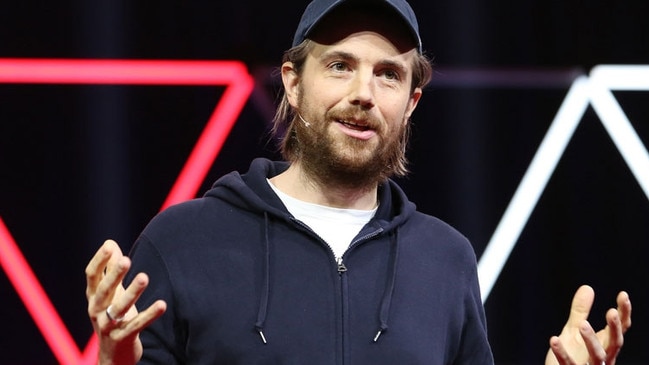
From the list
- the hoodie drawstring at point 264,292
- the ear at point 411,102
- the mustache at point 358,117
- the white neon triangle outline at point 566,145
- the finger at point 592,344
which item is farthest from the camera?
the white neon triangle outline at point 566,145

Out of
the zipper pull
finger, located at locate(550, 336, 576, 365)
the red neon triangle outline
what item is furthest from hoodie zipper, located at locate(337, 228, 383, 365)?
the red neon triangle outline

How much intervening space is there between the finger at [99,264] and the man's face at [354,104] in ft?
1.67

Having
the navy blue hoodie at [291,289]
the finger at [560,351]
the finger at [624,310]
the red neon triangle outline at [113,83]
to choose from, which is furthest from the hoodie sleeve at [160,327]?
the red neon triangle outline at [113,83]

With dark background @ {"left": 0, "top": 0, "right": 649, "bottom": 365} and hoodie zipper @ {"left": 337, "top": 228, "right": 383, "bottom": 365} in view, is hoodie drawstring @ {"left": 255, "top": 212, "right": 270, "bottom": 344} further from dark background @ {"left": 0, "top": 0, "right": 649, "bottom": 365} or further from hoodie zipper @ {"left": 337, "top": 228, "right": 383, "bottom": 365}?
dark background @ {"left": 0, "top": 0, "right": 649, "bottom": 365}

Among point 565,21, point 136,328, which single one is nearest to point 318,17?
point 136,328

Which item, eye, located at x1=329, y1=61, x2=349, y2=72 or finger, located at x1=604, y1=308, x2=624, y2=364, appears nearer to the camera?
finger, located at x1=604, y1=308, x2=624, y2=364

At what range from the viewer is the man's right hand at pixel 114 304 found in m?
1.54

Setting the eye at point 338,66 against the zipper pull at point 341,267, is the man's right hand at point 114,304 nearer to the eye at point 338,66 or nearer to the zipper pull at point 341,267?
the zipper pull at point 341,267

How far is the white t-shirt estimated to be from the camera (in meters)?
1.94

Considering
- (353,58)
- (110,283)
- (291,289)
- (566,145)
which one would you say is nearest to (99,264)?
(110,283)

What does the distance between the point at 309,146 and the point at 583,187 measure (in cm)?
160

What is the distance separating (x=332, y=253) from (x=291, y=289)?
0.10 metres

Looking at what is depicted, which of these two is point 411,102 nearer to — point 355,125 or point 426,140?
point 355,125

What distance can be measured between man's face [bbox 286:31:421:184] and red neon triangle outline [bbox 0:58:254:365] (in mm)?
1151
